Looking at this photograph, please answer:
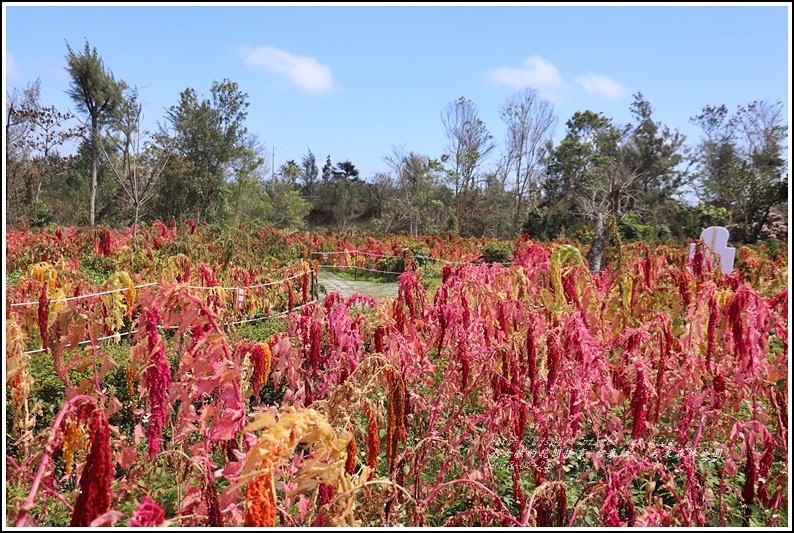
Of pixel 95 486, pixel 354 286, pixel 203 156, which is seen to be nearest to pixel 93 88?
pixel 203 156

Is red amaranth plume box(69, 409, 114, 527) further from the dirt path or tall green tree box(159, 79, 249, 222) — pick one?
tall green tree box(159, 79, 249, 222)

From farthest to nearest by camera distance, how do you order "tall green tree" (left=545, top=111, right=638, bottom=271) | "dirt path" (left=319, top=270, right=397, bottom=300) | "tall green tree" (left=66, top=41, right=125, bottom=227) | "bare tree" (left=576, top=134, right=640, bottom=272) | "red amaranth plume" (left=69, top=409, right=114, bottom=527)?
"tall green tree" (left=545, top=111, right=638, bottom=271) → "bare tree" (left=576, top=134, right=640, bottom=272) → "tall green tree" (left=66, top=41, right=125, bottom=227) → "dirt path" (left=319, top=270, right=397, bottom=300) → "red amaranth plume" (left=69, top=409, right=114, bottom=527)

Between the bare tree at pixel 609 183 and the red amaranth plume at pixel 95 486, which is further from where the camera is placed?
the bare tree at pixel 609 183

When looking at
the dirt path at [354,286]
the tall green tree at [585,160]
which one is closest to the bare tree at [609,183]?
the tall green tree at [585,160]

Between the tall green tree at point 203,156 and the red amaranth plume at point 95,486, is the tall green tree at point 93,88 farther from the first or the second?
the red amaranth plume at point 95,486

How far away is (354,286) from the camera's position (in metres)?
11.8

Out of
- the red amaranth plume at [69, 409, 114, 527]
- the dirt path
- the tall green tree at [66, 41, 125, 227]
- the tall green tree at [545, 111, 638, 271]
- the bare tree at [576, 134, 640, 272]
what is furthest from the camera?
the tall green tree at [545, 111, 638, 271]

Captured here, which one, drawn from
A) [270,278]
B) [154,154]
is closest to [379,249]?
[270,278]

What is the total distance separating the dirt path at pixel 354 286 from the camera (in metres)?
10.6

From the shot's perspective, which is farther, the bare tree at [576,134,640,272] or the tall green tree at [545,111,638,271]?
the tall green tree at [545,111,638,271]

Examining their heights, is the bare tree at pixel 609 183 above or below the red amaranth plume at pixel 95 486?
above

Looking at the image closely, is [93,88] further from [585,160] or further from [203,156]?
[585,160]

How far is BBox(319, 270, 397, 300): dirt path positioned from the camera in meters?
10.6

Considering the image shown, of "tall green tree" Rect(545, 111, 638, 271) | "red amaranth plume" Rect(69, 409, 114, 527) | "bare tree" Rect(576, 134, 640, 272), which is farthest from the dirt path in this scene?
"tall green tree" Rect(545, 111, 638, 271)
